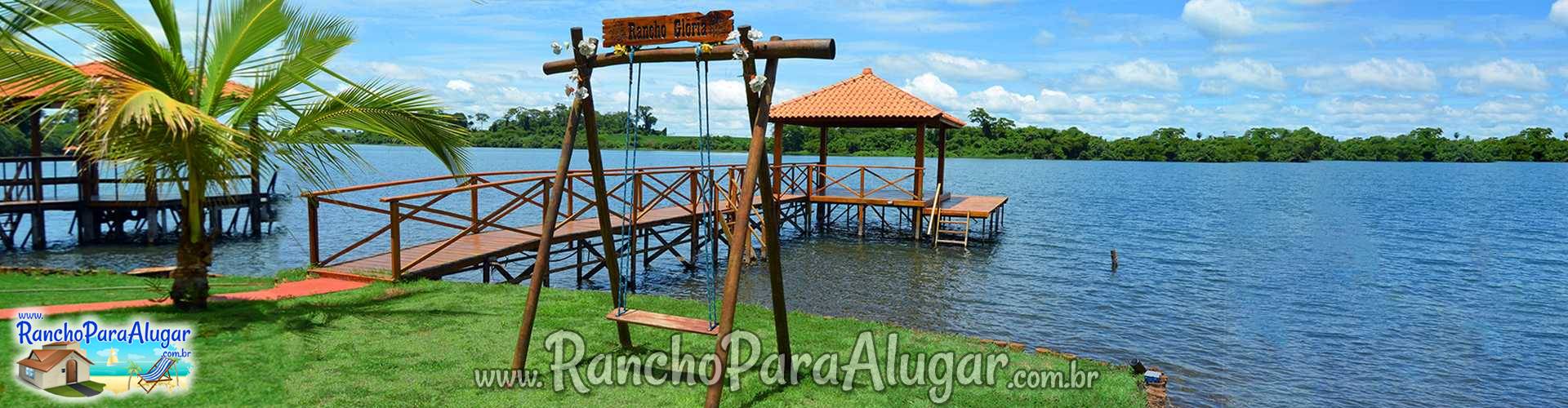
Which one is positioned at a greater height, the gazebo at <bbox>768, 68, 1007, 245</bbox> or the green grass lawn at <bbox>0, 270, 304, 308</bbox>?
the gazebo at <bbox>768, 68, 1007, 245</bbox>

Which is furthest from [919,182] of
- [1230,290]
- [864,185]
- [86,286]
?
[86,286]

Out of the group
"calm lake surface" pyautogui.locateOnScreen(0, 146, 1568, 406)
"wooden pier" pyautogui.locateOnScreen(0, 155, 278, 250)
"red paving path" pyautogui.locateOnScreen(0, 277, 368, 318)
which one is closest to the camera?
"red paving path" pyautogui.locateOnScreen(0, 277, 368, 318)

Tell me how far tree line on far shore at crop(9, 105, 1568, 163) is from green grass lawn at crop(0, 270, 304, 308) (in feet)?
242

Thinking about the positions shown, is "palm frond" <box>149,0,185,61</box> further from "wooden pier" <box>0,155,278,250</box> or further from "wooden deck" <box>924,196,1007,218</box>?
"wooden deck" <box>924,196,1007,218</box>

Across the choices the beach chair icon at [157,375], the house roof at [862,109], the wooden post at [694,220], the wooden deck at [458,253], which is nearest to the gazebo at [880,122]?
the house roof at [862,109]

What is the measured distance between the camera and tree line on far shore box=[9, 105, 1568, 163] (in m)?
88.6

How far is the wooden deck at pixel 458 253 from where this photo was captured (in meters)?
9.55

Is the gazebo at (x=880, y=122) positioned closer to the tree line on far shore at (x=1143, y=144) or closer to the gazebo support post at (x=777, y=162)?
the gazebo support post at (x=777, y=162)

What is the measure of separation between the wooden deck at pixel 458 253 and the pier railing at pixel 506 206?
62 mm

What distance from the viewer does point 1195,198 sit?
41.8 m

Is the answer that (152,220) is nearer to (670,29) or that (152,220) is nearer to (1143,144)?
(670,29)

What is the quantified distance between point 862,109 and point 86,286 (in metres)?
14.1

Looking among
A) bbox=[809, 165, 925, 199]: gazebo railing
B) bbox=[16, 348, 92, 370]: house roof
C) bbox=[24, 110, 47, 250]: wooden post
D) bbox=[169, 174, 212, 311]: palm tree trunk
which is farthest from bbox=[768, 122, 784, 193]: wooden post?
bbox=[16, 348, 92, 370]: house roof

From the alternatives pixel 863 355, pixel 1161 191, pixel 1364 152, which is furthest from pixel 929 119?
pixel 1364 152
